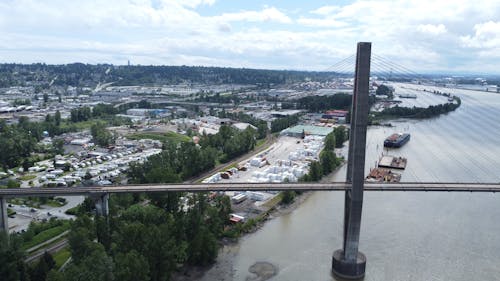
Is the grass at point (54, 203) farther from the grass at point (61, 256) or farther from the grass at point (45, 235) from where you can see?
the grass at point (61, 256)

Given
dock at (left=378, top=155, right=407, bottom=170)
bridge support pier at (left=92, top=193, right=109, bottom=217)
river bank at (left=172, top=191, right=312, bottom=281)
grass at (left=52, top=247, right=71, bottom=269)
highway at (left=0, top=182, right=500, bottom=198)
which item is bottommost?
river bank at (left=172, top=191, right=312, bottom=281)

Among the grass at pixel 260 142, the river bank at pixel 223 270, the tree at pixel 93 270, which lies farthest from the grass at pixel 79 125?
the tree at pixel 93 270

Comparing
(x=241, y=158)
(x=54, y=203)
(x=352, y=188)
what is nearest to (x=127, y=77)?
(x=241, y=158)

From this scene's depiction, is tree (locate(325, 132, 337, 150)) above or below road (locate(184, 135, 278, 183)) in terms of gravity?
above

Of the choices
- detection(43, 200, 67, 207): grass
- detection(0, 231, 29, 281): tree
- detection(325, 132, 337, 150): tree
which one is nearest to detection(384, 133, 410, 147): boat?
detection(325, 132, 337, 150): tree

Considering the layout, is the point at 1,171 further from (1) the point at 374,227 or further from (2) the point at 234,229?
(1) the point at 374,227

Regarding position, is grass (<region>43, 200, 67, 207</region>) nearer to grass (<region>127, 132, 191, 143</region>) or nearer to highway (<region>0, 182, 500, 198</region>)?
highway (<region>0, 182, 500, 198</region>)
